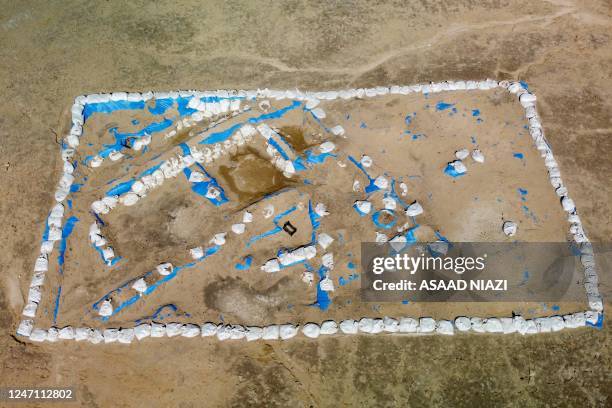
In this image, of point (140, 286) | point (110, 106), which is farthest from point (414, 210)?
point (110, 106)

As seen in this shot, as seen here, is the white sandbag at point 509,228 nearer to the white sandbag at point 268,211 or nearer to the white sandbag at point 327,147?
the white sandbag at point 327,147

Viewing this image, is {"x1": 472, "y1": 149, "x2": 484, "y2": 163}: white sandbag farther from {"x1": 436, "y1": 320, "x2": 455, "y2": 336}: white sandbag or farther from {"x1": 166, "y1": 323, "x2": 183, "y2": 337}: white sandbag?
{"x1": 166, "y1": 323, "x2": 183, "y2": 337}: white sandbag

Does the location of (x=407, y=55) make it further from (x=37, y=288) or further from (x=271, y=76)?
(x=37, y=288)

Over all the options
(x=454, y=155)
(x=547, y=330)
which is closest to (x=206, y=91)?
(x=454, y=155)

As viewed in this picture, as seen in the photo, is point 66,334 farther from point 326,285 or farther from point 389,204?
point 389,204

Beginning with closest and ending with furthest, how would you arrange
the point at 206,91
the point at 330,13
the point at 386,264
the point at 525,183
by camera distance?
the point at 386,264
the point at 525,183
the point at 206,91
the point at 330,13

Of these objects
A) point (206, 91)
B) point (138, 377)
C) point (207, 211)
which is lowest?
point (138, 377)

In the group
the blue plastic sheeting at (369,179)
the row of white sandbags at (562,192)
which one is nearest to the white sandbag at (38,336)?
the blue plastic sheeting at (369,179)
